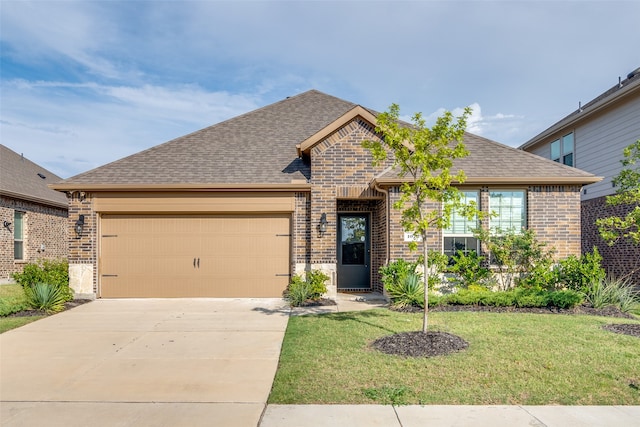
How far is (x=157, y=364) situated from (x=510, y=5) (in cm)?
1088

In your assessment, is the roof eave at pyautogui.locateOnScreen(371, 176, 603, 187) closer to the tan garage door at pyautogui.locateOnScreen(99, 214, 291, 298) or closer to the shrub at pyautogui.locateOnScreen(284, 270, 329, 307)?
Result: the shrub at pyautogui.locateOnScreen(284, 270, 329, 307)

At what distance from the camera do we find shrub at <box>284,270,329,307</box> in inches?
404

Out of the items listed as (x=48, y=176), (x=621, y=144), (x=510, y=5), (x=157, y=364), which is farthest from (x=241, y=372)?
(x=48, y=176)

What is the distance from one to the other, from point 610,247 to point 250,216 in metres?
13.0

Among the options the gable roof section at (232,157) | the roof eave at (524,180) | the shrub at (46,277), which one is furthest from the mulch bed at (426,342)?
the shrub at (46,277)

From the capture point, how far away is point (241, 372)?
17.9 feet

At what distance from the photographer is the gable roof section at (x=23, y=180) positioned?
1608cm

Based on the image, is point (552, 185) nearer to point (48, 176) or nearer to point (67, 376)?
point (67, 376)

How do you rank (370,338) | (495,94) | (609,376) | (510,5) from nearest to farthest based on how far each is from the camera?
(609,376) < (370,338) < (510,5) < (495,94)

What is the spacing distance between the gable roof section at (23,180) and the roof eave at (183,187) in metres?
6.30

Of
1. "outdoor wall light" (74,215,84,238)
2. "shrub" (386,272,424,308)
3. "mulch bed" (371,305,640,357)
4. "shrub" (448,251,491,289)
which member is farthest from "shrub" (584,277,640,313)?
"outdoor wall light" (74,215,84,238)

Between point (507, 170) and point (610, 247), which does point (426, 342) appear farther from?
point (610, 247)

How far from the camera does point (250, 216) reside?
37.8 feet

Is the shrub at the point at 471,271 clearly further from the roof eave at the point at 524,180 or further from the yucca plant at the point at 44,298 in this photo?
the yucca plant at the point at 44,298
